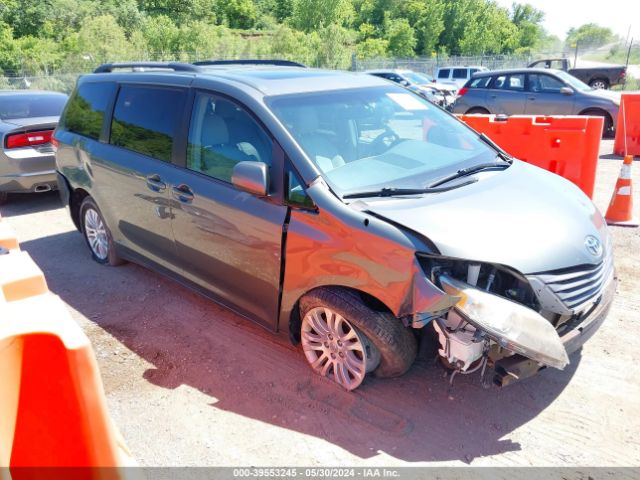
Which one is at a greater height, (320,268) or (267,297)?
(320,268)

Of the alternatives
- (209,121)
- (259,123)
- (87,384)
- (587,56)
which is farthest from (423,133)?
(587,56)

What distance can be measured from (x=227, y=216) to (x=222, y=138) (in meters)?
0.59

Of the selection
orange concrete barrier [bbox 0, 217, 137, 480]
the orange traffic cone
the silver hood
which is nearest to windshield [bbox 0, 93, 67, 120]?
the silver hood

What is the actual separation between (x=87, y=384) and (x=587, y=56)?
210ft

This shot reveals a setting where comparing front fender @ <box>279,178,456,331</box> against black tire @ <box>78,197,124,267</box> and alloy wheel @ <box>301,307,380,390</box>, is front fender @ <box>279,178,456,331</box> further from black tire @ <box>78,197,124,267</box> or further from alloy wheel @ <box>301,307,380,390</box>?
black tire @ <box>78,197,124,267</box>

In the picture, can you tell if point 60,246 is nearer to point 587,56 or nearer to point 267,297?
point 267,297

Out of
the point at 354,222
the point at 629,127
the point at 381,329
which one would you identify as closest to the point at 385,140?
the point at 354,222

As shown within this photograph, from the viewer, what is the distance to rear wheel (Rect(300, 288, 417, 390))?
2.96 m

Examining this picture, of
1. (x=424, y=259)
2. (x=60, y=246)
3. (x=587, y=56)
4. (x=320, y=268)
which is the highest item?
(x=587, y=56)

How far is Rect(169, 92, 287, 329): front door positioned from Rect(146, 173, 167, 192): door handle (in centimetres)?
18

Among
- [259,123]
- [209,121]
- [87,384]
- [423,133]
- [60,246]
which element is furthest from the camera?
[60,246]

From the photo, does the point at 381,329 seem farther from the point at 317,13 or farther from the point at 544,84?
the point at 317,13

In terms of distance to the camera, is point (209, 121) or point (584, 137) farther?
point (584, 137)

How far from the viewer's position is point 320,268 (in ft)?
10.1
